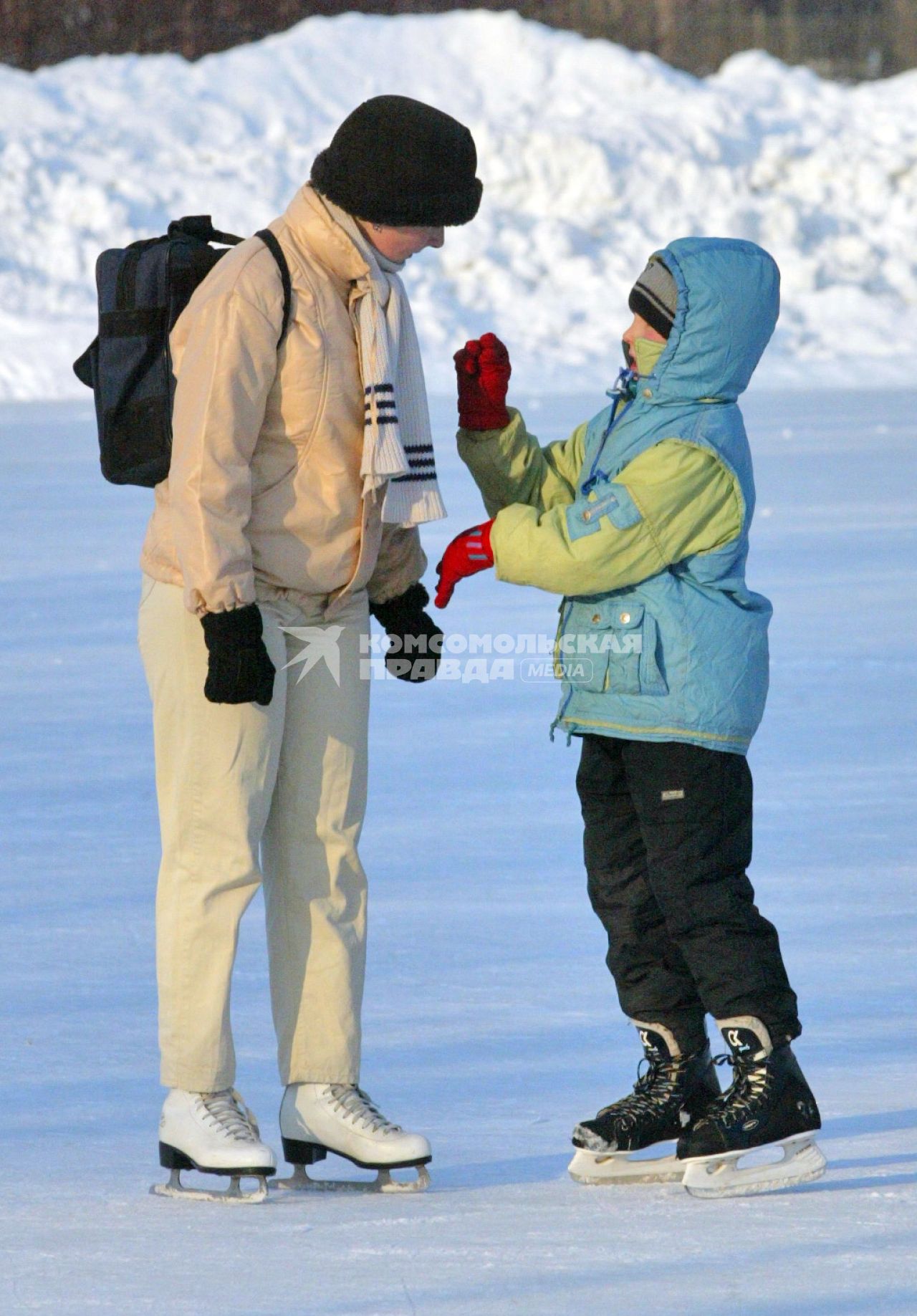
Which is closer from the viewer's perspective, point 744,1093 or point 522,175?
point 744,1093

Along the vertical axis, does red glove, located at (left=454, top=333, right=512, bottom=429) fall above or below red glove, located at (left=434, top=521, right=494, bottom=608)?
above

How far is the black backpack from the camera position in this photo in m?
2.52

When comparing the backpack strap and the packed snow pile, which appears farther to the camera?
the packed snow pile

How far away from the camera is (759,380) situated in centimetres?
1925

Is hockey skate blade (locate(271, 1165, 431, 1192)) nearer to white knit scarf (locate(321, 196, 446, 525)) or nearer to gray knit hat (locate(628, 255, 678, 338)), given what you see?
white knit scarf (locate(321, 196, 446, 525))

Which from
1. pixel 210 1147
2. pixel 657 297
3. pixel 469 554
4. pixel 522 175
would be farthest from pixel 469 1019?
pixel 522 175

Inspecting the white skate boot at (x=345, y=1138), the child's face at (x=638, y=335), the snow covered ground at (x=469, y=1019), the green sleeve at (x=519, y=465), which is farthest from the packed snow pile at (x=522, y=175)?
the white skate boot at (x=345, y=1138)

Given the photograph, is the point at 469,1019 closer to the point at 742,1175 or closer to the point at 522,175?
the point at 742,1175

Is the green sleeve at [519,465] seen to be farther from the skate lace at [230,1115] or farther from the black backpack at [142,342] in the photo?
the skate lace at [230,1115]

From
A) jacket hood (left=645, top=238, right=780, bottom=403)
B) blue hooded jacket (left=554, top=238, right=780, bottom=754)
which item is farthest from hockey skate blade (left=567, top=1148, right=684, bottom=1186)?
jacket hood (left=645, top=238, right=780, bottom=403)

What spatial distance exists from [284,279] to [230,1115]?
1.09 m

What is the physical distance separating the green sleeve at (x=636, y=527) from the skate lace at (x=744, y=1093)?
655 millimetres

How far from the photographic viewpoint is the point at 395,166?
2518 millimetres

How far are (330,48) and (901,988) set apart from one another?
26947 millimetres
